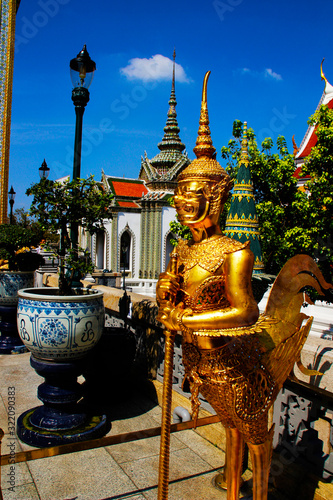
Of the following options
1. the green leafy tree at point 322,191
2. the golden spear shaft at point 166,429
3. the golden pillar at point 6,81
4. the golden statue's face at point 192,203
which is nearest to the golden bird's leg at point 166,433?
the golden spear shaft at point 166,429

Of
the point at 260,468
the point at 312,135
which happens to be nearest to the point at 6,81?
the point at 312,135

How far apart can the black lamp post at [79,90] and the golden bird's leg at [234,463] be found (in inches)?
128

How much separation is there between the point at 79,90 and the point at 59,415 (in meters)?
3.89

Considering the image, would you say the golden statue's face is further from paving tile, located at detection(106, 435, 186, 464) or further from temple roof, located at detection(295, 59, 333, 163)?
temple roof, located at detection(295, 59, 333, 163)

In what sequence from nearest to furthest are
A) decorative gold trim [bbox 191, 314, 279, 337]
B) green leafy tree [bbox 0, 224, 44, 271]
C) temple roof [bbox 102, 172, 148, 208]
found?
1. decorative gold trim [bbox 191, 314, 279, 337]
2. green leafy tree [bbox 0, 224, 44, 271]
3. temple roof [bbox 102, 172, 148, 208]

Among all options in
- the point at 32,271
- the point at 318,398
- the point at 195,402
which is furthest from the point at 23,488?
the point at 32,271

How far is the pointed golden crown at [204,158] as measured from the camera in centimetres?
225

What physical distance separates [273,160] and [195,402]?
8.06 m

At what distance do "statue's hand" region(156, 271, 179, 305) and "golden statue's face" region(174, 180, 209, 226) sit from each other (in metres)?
0.34

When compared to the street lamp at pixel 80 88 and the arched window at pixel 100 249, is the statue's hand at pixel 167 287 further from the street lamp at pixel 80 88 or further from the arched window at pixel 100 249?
the arched window at pixel 100 249

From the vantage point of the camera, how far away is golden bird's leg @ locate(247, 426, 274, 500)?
7.30ft

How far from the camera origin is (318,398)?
2.54 metres

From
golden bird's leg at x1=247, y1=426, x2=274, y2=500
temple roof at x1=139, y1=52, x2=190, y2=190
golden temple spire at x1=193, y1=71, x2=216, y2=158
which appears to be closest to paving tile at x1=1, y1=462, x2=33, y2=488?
golden bird's leg at x1=247, y1=426, x2=274, y2=500

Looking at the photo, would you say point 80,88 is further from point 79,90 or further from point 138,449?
point 138,449
